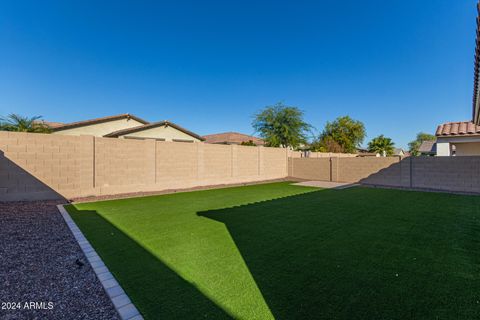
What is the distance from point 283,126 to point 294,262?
17320mm

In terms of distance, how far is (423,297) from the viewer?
7.43 feet

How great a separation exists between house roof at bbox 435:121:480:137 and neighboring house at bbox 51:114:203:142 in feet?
51.8

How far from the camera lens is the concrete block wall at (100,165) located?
7270mm

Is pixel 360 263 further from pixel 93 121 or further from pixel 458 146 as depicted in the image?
pixel 93 121

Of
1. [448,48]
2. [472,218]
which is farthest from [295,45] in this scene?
[472,218]

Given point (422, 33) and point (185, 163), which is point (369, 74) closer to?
point (422, 33)

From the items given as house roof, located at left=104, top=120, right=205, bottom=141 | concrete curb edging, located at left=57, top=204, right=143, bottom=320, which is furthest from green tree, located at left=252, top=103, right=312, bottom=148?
concrete curb edging, located at left=57, top=204, right=143, bottom=320

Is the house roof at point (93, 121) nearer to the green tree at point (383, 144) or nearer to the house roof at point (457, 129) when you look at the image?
the house roof at point (457, 129)

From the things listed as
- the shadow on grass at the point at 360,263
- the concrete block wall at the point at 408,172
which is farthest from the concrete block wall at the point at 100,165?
the concrete block wall at the point at 408,172

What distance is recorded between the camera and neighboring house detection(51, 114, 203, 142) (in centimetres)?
1560

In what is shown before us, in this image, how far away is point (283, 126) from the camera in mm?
19609

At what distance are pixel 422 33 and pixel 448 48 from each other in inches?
55.0

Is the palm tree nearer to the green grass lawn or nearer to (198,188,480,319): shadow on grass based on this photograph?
the green grass lawn

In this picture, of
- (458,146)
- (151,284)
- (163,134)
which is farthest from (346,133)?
(151,284)
